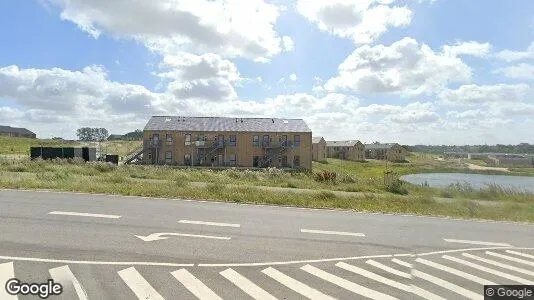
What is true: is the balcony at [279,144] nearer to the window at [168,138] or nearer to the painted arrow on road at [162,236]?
the window at [168,138]

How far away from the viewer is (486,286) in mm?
6809

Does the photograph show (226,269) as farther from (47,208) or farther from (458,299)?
(47,208)

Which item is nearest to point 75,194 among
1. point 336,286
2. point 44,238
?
point 44,238

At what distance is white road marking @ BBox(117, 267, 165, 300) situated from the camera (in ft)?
19.2

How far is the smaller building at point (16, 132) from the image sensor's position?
141375 millimetres

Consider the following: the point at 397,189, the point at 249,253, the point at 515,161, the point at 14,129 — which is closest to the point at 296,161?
the point at 397,189

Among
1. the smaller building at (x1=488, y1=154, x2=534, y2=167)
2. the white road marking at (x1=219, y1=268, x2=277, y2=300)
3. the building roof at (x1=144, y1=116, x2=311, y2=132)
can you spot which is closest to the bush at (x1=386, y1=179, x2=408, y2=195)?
the white road marking at (x1=219, y1=268, x2=277, y2=300)

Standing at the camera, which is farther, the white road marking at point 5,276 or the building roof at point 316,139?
the building roof at point 316,139

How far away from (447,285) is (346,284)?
70.1 inches

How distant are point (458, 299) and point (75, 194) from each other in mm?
16683

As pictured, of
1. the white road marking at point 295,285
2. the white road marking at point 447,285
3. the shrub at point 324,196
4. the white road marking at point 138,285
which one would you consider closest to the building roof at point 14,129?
the shrub at point 324,196

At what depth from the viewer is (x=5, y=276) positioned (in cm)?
656

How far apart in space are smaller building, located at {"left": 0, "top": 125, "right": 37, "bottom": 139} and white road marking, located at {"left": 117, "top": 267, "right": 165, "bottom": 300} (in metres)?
159

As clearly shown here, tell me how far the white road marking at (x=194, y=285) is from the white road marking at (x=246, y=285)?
0.53 m
